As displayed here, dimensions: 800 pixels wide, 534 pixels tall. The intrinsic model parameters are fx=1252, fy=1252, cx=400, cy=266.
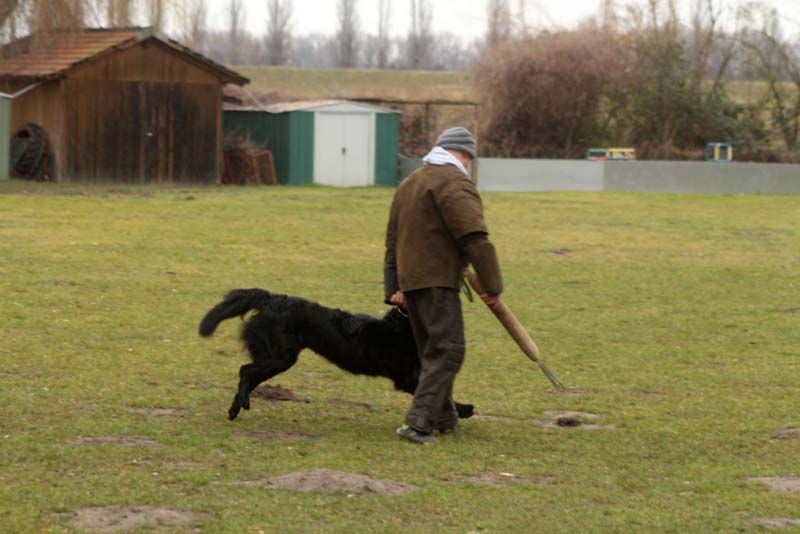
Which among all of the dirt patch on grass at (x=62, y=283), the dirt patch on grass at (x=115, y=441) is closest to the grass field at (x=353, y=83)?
the dirt patch on grass at (x=62, y=283)

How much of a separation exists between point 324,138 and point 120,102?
658 cm

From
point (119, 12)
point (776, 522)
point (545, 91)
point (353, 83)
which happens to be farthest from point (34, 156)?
point (353, 83)

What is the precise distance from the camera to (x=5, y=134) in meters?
32.1

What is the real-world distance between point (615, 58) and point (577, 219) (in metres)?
18.5

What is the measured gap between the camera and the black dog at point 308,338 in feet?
26.1

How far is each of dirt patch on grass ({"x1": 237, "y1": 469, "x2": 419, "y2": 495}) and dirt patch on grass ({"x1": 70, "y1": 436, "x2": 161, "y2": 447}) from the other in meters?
1.06

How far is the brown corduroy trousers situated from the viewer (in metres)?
7.56

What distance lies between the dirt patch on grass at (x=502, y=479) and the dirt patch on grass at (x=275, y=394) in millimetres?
2313

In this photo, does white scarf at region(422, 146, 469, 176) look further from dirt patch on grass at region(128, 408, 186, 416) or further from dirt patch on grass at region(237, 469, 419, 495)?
dirt patch on grass at region(128, 408, 186, 416)

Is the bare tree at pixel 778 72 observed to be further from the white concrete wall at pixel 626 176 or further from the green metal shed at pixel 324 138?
the green metal shed at pixel 324 138

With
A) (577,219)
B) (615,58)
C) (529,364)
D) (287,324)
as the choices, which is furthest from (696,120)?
(287,324)

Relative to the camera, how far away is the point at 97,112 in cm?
3216

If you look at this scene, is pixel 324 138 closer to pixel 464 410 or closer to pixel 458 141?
pixel 464 410

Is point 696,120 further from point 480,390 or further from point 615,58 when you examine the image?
point 480,390
